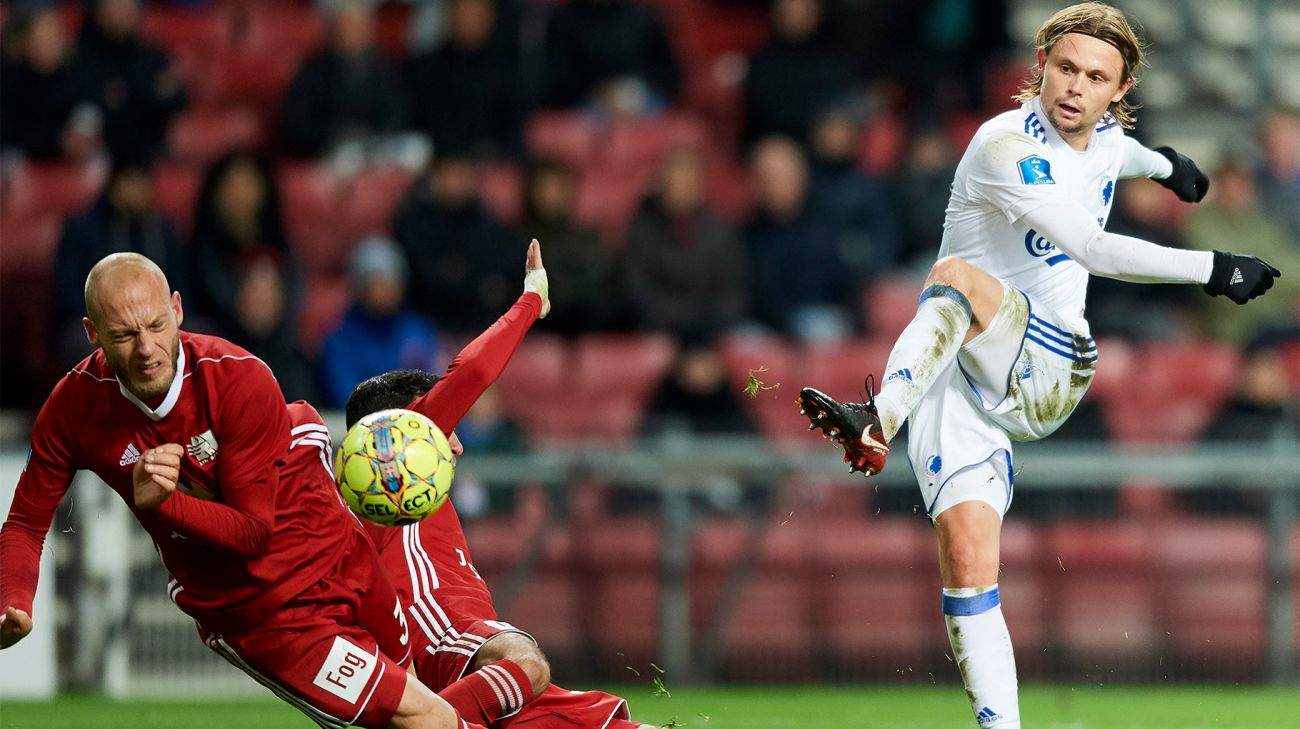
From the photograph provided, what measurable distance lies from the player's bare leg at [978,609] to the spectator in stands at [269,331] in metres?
5.99

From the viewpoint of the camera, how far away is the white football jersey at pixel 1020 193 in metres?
6.08

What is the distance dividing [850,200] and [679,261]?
1445mm

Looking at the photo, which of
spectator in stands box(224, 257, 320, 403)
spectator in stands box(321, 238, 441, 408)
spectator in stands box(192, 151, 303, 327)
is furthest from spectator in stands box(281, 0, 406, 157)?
spectator in stands box(224, 257, 320, 403)

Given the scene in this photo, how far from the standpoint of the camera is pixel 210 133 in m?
13.6

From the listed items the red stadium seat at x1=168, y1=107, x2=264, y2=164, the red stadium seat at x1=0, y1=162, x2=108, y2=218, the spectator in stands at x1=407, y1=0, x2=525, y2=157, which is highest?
the spectator in stands at x1=407, y1=0, x2=525, y2=157

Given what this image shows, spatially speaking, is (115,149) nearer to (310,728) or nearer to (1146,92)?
(310,728)

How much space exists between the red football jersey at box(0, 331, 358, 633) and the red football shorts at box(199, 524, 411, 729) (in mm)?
61

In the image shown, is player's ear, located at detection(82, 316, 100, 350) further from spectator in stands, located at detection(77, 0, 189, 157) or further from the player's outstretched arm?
spectator in stands, located at detection(77, 0, 189, 157)

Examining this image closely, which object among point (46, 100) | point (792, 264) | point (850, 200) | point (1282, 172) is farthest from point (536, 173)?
point (1282, 172)

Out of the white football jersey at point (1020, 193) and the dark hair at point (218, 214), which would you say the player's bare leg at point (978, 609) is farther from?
the dark hair at point (218, 214)

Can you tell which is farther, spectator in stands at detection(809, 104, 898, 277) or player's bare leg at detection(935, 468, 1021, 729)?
spectator in stands at detection(809, 104, 898, 277)

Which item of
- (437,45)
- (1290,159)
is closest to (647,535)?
(437,45)

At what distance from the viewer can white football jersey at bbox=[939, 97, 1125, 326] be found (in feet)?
20.0

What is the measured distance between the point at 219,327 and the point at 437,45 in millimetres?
3089
